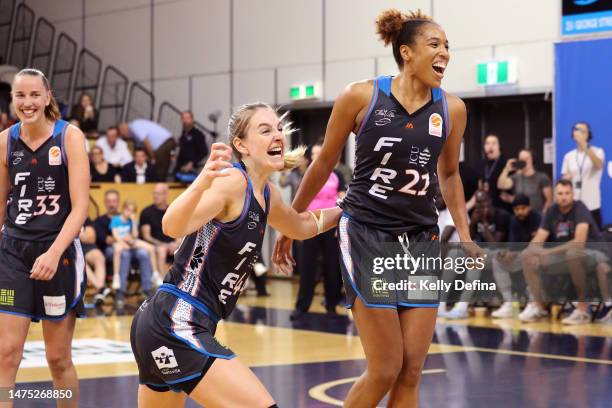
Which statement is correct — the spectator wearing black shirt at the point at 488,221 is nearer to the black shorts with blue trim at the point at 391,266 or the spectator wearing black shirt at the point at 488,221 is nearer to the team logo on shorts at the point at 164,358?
the black shorts with blue trim at the point at 391,266

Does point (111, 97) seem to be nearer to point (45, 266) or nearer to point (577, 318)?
point (577, 318)

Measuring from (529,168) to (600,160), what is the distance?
122 centimetres

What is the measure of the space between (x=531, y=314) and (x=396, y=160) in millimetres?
6772

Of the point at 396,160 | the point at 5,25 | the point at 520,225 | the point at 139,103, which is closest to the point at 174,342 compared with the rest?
the point at 396,160

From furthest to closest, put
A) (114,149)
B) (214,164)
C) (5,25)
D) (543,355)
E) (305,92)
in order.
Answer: (5,25) → (305,92) → (114,149) → (543,355) → (214,164)

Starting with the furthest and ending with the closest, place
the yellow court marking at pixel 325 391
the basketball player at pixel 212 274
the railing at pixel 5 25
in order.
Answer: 1. the railing at pixel 5 25
2. the yellow court marking at pixel 325 391
3. the basketball player at pixel 212 274

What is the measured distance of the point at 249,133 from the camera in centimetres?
409

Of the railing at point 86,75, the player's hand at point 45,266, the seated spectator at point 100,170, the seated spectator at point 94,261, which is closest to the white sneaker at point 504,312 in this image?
the seated spectator at point 94,261

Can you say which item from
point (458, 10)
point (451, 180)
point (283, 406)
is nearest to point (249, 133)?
point (451, 180)

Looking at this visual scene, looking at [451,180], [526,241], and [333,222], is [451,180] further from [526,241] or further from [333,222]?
[526,241]

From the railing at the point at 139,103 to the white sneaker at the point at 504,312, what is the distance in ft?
Result: 31.2

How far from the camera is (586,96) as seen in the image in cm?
1127

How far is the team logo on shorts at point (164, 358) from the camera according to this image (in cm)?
383

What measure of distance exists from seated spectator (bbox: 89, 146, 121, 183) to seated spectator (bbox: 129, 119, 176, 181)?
1443 millimetres
